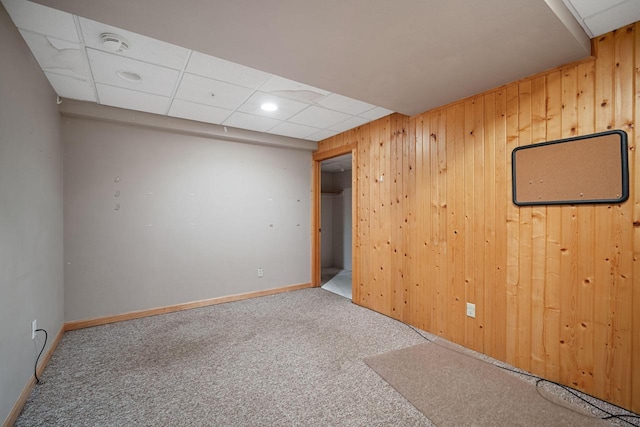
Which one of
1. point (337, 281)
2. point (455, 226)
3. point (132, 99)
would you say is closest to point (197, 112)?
point (132, 99)

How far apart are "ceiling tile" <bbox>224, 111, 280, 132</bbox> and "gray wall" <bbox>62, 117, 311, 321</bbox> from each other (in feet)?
1.34

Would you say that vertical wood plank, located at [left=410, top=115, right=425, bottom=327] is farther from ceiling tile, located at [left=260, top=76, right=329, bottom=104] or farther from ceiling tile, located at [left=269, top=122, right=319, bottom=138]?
ceiling tile, located at [left=269, top=122, right=319, bottom=138]

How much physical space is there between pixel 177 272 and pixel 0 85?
2.62m

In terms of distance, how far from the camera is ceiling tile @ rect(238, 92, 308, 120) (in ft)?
9.64

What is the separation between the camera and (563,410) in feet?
5.91

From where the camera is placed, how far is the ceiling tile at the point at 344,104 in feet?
9.76

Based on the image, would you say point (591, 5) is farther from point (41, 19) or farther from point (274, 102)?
point (41, 19)

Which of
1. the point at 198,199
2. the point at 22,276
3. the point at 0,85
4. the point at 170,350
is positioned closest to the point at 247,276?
the point at 198,199

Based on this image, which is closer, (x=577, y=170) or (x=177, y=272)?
(x=577, y=170)

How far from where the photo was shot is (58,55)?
7.12 ft

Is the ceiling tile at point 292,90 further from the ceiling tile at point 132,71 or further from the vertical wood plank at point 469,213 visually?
the vertical wood plank at point 469,213

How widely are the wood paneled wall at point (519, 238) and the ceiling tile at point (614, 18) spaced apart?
71 mm

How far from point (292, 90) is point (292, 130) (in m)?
1.36

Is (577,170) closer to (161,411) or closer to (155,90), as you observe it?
(161,411)
